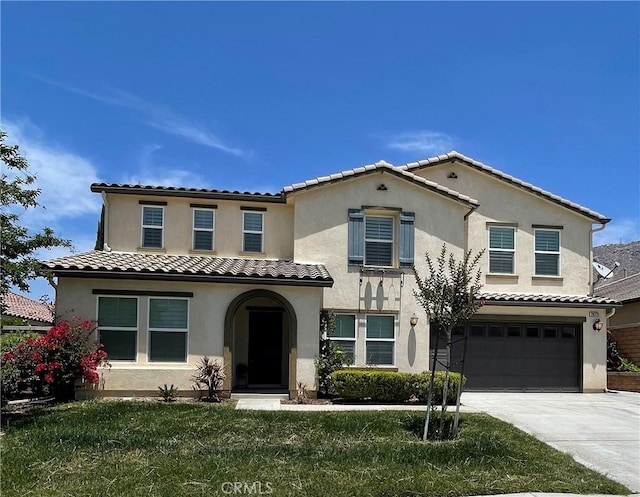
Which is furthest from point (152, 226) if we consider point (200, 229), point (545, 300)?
point (545, 300)

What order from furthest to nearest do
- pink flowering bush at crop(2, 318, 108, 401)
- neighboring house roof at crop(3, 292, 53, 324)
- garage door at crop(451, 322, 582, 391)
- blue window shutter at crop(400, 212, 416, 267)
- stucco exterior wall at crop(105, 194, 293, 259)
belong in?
neighboring house roof at crop(3, 292, 53, 324) → garage door at crop(451, 322, 582, 391) → stucco exterior wall at crop(105, 194, 293, 259) → blue window shutter at crop(400, 212, 416, 267) → pink flowering bush at crop(2, 318, 108, 401)

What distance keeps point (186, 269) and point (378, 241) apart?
566 cm

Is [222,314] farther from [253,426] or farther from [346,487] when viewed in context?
[346,487]

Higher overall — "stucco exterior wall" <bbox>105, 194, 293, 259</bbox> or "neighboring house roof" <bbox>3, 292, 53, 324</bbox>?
"stucco exterior wall" <bbox>105, 194, 293, 259</bbox>

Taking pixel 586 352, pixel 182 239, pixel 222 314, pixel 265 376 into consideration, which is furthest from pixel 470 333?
pixel 182 239

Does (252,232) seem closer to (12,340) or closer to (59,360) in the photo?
(59,360)

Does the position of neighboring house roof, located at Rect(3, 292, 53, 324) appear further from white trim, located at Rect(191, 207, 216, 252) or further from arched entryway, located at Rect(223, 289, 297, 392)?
arched entryway, located at Rect(223, 289, 297, 392)

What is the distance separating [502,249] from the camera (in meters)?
19.4

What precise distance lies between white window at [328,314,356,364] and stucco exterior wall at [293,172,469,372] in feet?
0.43

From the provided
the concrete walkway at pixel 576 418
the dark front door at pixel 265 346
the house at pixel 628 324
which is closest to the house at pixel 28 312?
the dark front door at pixel 265 346

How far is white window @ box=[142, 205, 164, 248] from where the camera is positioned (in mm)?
17797

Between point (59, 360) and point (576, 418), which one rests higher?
point (59, 360)

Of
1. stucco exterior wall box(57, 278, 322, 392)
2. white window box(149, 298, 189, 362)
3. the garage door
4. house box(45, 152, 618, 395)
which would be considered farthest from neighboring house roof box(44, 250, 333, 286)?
the garage door

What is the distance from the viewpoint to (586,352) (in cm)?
1912
